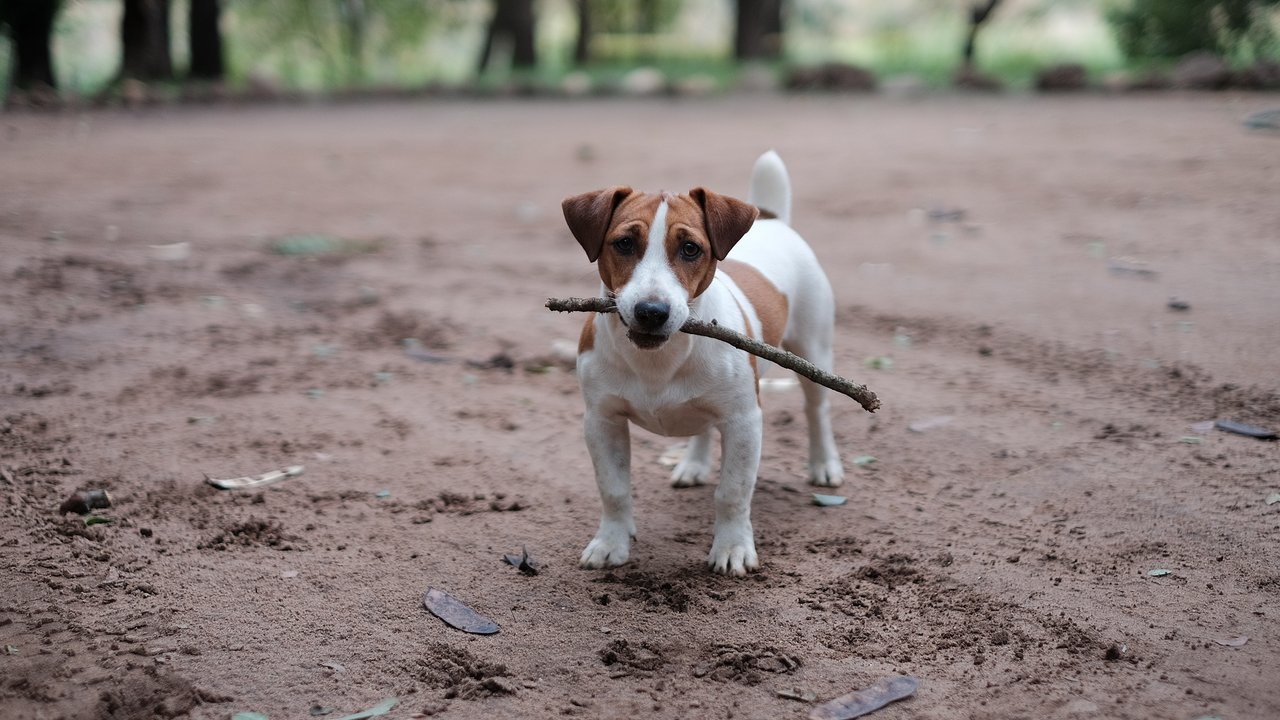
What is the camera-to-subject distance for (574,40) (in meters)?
35.3

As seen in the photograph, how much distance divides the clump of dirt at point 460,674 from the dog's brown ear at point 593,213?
1348 millimetres

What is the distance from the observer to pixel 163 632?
12.1ft

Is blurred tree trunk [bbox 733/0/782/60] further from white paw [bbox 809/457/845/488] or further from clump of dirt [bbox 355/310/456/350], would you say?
white paw [bbox 809/457/845/488]

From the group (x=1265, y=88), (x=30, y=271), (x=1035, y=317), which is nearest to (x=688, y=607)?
(x=1035, y=317)

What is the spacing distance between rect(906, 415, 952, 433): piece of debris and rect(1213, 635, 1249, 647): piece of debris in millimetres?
2177

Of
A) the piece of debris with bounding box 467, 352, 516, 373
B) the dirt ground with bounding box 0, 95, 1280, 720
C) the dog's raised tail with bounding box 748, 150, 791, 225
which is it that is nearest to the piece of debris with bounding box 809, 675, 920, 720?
the dirt ground with bounding box 0, 95, 1280, 720

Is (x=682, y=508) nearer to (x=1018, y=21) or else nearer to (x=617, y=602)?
(x=617, y=602)

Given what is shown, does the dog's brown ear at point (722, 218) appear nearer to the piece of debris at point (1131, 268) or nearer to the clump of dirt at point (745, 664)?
the clump of dirt at point (745, 664)

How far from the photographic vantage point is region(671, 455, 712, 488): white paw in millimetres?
5113

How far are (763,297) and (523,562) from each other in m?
1.35

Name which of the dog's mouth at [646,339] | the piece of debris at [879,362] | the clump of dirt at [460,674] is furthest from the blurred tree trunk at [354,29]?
the clump of dirt at [460,674]

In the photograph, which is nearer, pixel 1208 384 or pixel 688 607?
pixel 688 607

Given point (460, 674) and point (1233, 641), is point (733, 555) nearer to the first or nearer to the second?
point (460, 674)

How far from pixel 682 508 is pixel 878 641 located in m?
1.38
